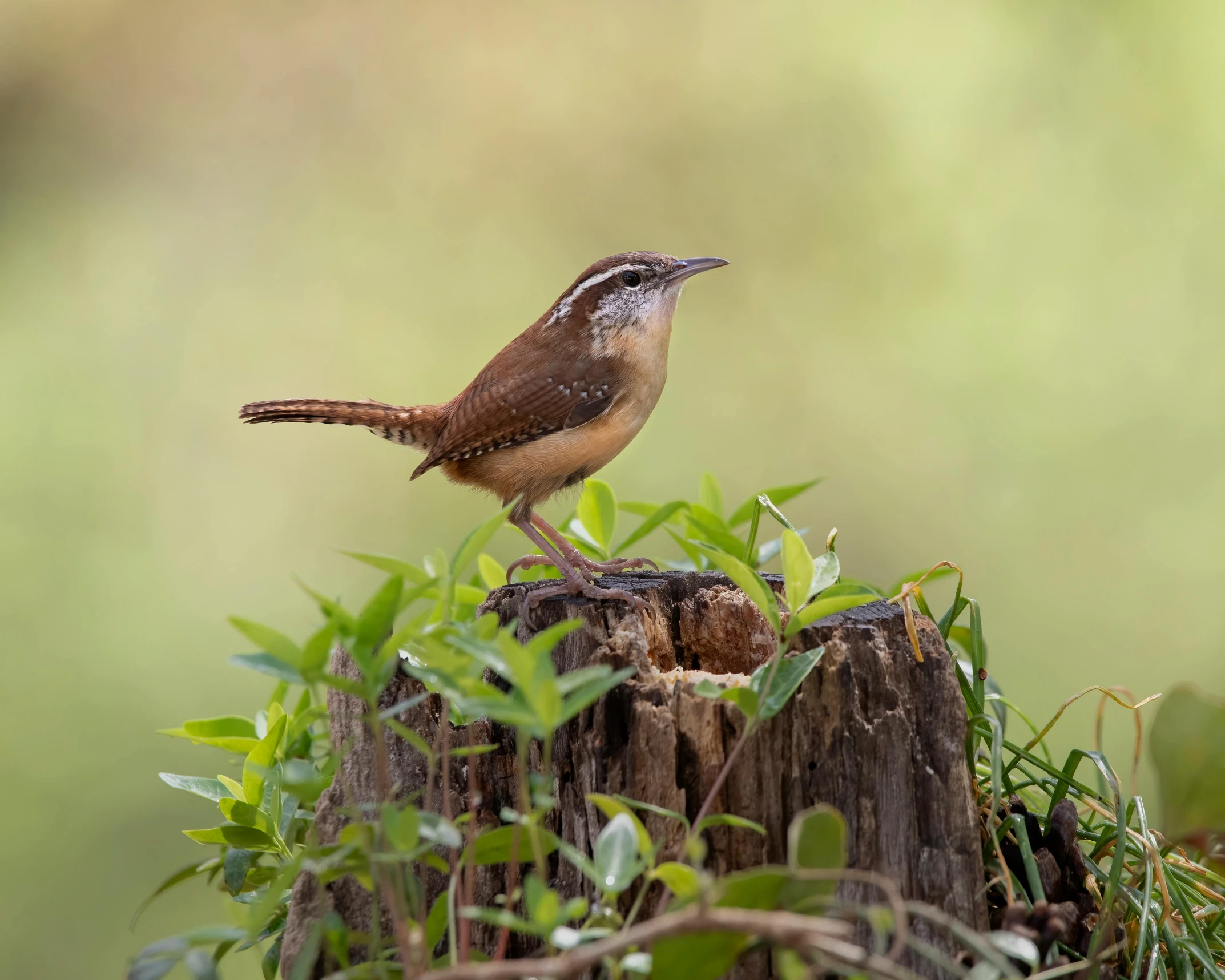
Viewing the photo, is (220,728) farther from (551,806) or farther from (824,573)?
(824,573)

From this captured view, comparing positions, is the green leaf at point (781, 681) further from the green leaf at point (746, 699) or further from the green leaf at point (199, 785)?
the green leaf at point (199, 785)

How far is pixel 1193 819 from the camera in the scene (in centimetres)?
145

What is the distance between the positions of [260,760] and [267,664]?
2.49 ft

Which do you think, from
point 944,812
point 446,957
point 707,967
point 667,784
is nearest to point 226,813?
point 446,957

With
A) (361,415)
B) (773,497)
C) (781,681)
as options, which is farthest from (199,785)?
(361,415)

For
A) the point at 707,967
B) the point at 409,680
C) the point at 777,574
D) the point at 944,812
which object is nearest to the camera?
the point at 707,967

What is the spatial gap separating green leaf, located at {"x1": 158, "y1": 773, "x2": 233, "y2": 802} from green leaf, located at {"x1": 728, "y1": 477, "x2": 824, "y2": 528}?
116 centimetres

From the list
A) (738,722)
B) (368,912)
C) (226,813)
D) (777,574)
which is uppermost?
(777,574)

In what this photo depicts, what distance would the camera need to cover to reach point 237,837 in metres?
1.68

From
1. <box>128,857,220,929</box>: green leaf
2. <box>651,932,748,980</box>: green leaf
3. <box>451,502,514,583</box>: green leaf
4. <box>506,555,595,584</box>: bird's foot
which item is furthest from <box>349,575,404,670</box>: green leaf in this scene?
<box>506,555,595,584</box>: bird's foot

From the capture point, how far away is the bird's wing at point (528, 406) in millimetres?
2721

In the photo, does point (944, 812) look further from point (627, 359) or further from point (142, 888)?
point (142, 888)

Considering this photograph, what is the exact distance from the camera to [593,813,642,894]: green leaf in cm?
106

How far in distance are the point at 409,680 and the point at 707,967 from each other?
94 centimetres
